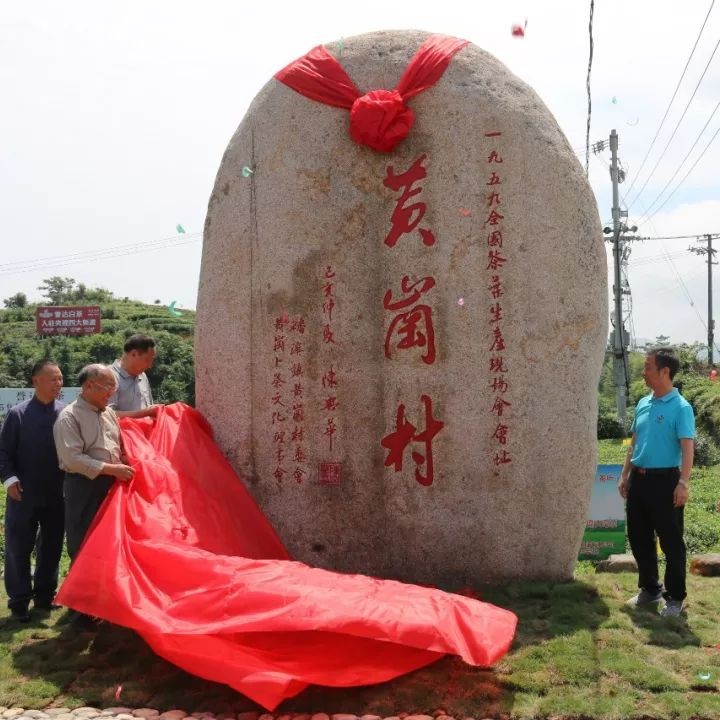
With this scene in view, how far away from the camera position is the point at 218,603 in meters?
3.49

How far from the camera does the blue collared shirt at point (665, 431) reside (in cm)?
423

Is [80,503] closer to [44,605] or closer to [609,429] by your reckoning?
[44,605]

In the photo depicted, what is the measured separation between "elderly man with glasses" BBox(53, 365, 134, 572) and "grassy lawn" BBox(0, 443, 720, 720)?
585 millimetres

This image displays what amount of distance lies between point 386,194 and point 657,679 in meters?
2.97

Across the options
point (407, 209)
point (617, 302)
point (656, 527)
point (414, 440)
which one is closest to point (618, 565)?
point (656, 527)

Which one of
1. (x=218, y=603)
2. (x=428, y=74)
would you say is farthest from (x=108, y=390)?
(x=428, y=74)

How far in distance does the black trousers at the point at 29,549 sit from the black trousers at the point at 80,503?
42 cm

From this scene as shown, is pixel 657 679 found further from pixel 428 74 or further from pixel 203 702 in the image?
pixel 428 74

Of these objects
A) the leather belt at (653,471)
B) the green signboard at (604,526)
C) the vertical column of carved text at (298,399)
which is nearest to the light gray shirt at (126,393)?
the vertical column of carved text at (298,399)

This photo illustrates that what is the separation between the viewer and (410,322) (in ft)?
15.8

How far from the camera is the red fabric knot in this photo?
4.71 meters

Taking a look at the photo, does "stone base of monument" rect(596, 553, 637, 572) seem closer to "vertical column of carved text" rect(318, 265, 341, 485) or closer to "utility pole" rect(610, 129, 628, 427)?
"vertical column of carved text" rect(318, 265, 341, 485)

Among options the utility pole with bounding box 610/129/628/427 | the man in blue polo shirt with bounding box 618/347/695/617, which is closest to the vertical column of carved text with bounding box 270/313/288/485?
the man in blue polo shirt with bounding box 618/347/695/617

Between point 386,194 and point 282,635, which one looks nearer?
point 282,635
